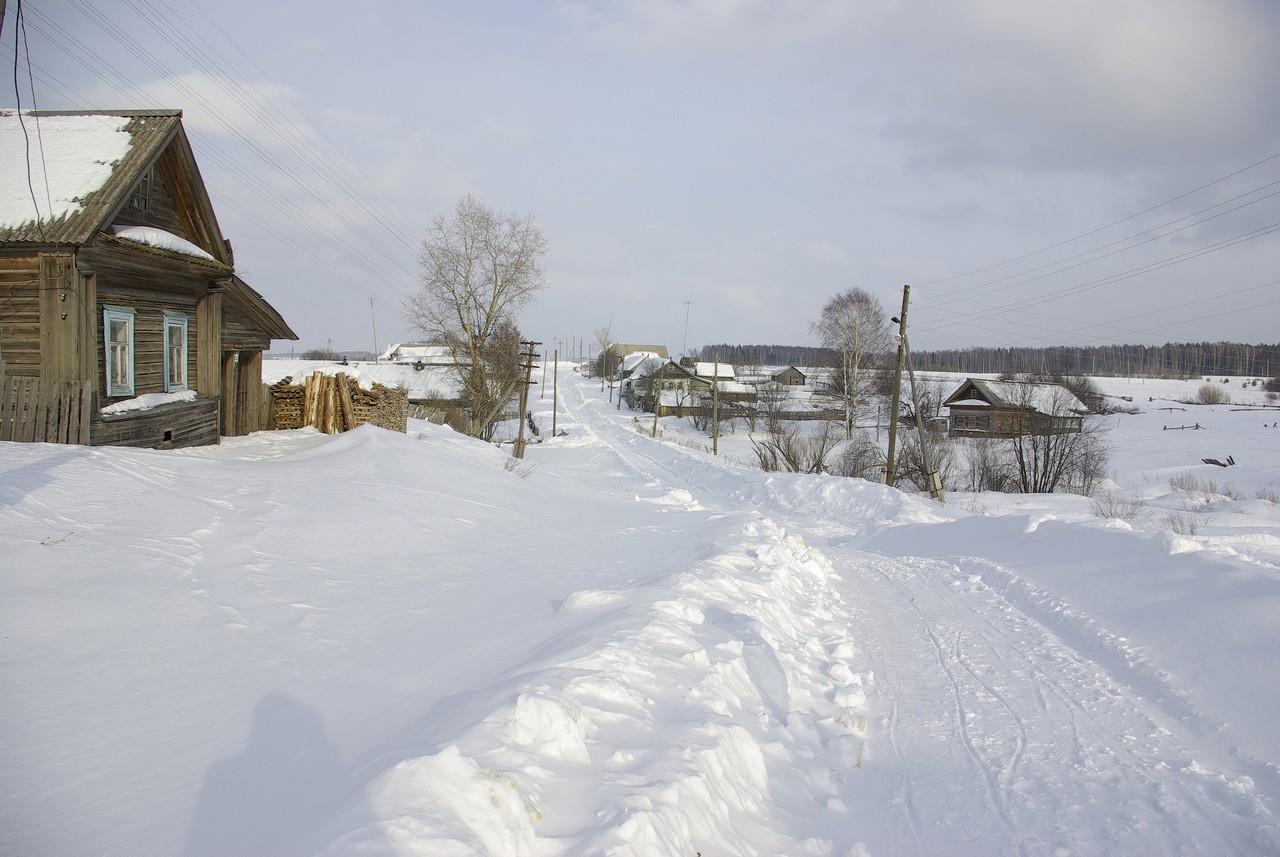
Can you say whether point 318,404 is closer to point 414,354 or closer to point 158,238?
point 158,238

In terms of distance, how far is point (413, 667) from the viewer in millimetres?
4492

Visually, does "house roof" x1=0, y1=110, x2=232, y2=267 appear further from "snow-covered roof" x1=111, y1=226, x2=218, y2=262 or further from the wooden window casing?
the wooden window casing

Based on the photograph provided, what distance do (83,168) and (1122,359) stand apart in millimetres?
184323

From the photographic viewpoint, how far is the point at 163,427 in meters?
12.3

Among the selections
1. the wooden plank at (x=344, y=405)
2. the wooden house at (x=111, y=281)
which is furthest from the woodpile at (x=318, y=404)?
the wooden house at (x=111, y=281)

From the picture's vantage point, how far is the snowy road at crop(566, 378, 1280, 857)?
379 cm

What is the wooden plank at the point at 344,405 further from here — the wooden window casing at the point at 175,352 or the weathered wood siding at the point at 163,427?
the wooden window casing at the point at 175,352

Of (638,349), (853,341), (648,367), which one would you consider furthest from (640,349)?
(853,341)

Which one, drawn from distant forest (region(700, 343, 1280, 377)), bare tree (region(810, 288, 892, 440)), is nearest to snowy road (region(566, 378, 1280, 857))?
bare tree (region(810, 288, 892, 440))

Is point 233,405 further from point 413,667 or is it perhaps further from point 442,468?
point 413,667

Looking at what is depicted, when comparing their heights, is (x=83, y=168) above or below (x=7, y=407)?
above

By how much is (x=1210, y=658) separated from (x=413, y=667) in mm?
6702

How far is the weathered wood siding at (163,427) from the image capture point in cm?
1073

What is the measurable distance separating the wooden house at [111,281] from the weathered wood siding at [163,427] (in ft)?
0.10
